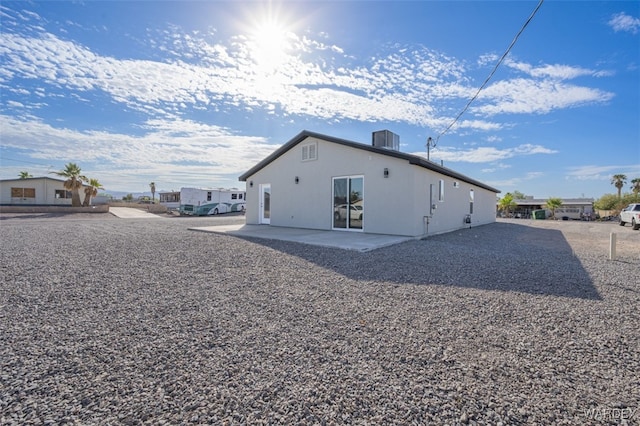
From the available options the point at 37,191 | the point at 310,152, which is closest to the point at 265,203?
the point at 310,152

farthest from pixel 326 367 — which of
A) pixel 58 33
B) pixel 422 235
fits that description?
pixel 58 33

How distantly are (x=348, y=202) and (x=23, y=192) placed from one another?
3534cm

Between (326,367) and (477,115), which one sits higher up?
(477,115)

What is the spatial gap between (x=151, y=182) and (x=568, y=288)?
166ft

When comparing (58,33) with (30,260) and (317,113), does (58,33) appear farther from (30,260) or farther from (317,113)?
(317,113)

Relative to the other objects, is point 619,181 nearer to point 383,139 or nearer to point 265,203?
point 383,139

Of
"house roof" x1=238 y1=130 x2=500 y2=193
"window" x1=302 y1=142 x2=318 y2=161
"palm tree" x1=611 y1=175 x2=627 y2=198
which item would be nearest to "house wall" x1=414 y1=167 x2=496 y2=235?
"house roof" x1=238 y1=130 x2=500 y2=193

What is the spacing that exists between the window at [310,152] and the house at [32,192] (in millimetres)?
32064

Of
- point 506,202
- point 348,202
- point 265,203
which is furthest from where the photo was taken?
point 506,202

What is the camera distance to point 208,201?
98.2ft

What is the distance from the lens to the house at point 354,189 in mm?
9891

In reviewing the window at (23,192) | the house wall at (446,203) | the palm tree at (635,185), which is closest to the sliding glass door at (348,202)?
the house wall at (446,203)

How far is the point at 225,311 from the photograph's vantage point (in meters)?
3.41

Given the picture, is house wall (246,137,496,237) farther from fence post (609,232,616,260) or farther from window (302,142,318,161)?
fence post (609,232,616,260)
